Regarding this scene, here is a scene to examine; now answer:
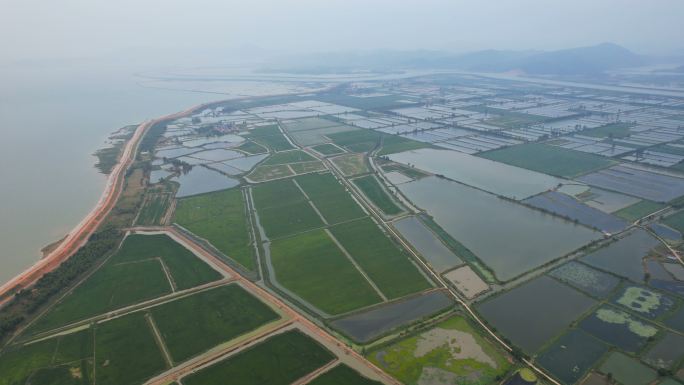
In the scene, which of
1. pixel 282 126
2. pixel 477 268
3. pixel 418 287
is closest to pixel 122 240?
pixel 418 287

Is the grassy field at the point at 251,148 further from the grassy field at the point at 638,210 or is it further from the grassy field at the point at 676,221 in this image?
the grassy field at the point at 676,221

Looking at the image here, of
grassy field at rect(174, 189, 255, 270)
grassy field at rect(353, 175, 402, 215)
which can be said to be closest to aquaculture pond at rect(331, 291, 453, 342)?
grassy field at rect(174, 189, 255, 270)

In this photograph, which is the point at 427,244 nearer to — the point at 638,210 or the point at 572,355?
the point at 572,355

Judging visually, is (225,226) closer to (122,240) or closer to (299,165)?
(122,240)

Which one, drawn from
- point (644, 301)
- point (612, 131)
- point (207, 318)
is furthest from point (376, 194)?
point (612, 131)

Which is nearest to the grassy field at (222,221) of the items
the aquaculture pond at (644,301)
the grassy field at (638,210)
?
the aquaculture pond at (644,301)
